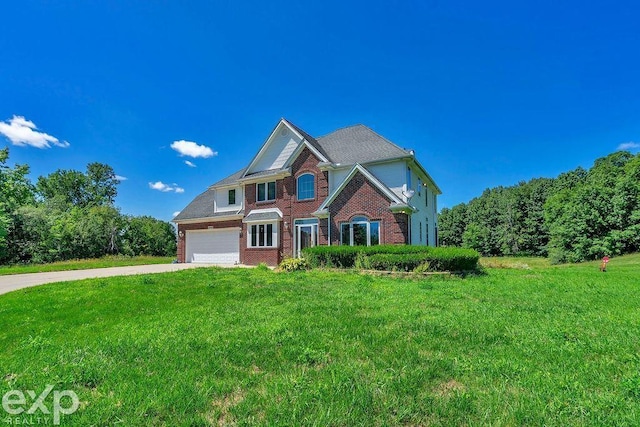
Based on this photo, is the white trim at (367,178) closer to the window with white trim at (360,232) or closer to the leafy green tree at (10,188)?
the window with white trim at (360,232)

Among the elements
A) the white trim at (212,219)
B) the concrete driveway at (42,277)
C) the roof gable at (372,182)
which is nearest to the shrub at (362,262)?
the roof gable at (372,182)

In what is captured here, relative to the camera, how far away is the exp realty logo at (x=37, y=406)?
2.45 meters

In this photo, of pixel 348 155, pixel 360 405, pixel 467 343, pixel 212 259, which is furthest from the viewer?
pixel 212 259

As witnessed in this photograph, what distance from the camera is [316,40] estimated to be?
14531 millimetres

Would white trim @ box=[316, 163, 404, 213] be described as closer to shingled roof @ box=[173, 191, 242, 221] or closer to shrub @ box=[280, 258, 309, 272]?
shrub @ box=[280, 258, 309, 272]

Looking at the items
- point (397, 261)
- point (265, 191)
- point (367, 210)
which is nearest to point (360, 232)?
point (367, 210)

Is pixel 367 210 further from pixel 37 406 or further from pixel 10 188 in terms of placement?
pixel 10 188

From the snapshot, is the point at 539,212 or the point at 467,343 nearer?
the point at 467,343

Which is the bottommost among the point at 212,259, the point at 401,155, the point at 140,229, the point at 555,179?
the point at 212,259

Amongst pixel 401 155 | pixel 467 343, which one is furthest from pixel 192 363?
pixel 401 155

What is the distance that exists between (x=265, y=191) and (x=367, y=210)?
7.84 m

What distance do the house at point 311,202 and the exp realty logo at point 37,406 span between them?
13.4 meters

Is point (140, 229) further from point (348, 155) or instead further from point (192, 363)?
point (192, 363)

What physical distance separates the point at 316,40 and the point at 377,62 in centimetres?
312
